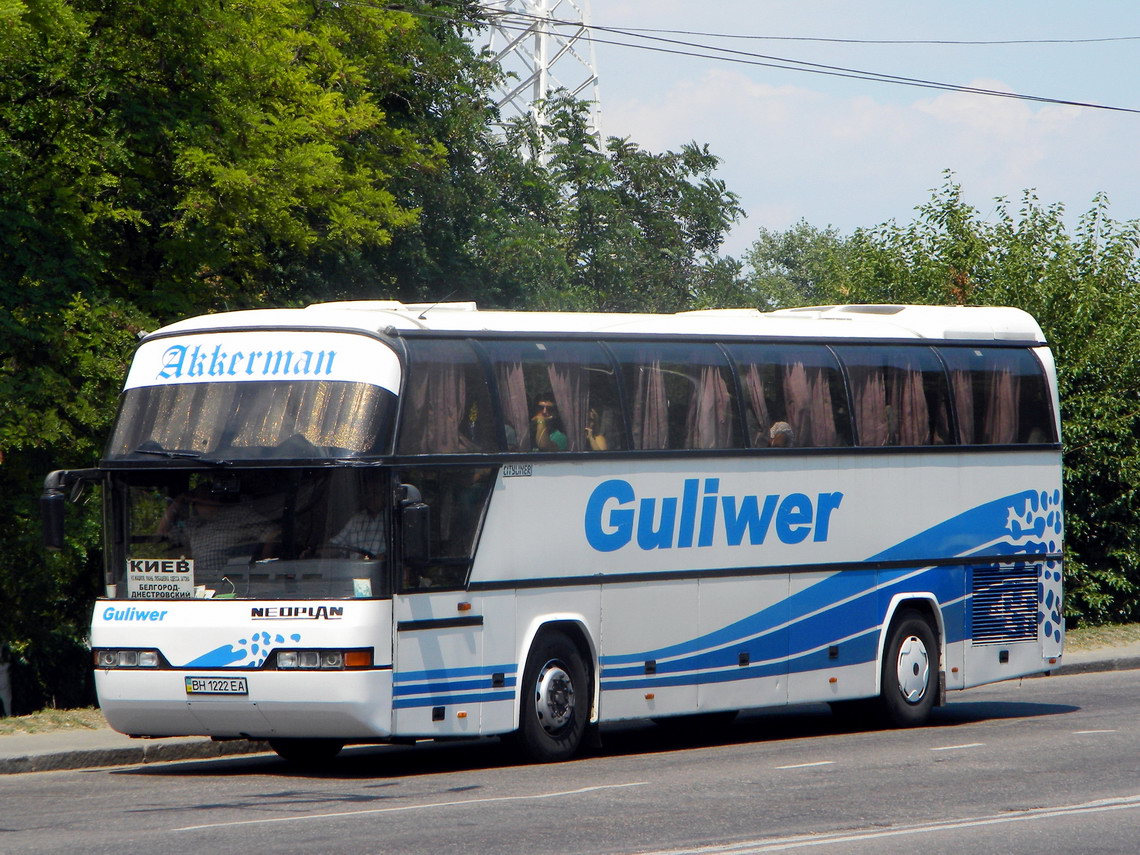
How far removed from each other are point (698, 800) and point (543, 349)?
4409mm

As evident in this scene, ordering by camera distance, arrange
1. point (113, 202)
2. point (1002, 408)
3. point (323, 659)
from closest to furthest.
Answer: point (323, 659)
point (1002, 408)
point (113, 202)

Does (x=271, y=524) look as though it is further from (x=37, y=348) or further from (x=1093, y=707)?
(x=37, y=348)

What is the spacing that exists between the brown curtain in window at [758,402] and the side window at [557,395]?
1.60 m

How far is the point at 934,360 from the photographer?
57.3 ft

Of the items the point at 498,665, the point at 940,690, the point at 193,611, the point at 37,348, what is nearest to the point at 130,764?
the point at 193,611

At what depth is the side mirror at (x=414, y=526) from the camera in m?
12.4

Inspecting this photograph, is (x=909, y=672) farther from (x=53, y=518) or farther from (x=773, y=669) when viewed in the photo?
(x=53, y=518)

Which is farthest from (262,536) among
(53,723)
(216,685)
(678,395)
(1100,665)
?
(1100,665)

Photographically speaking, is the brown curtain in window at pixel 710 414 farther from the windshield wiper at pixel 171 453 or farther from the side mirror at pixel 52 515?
the side mirror at pixel 52 515

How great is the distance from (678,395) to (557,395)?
4.45 ft

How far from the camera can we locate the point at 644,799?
11000mm

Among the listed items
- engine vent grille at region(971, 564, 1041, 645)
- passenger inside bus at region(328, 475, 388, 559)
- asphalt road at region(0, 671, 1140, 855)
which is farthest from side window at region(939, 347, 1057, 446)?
passenger inside bus at region(328, 475, 388, 559)

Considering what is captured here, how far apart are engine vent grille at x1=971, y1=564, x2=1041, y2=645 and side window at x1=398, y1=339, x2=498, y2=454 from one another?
6502mm

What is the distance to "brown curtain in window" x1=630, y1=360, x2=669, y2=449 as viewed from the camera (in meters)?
14.6
